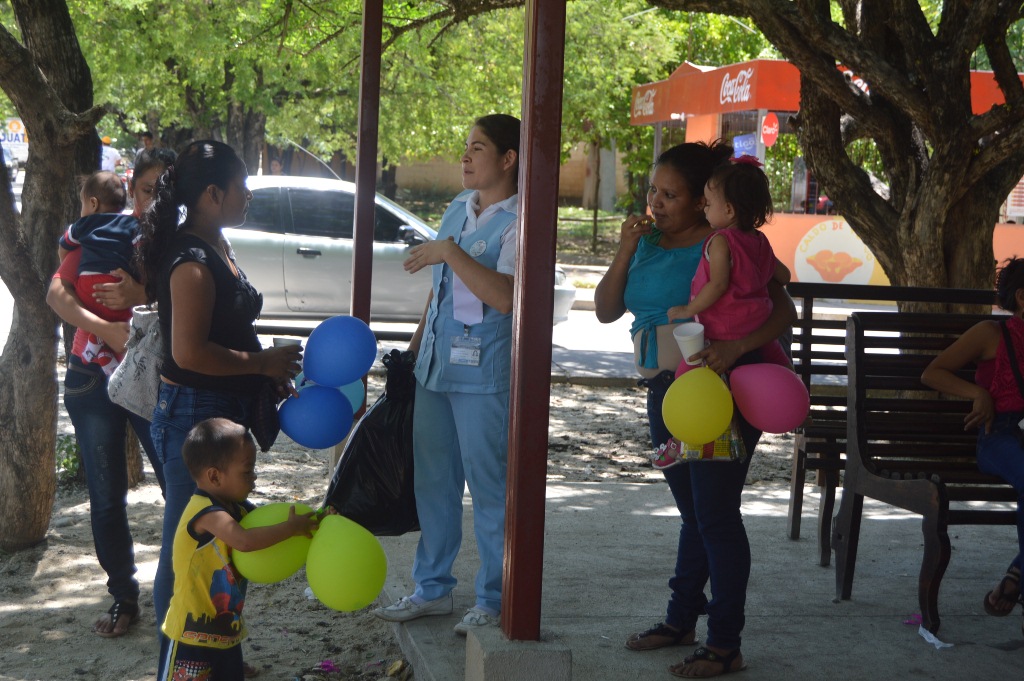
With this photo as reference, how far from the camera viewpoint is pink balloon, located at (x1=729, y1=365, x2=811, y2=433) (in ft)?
11.1

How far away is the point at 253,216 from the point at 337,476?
838cm

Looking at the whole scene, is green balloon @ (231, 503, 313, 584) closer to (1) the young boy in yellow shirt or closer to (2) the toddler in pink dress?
(1) the young boy in yellow shirt

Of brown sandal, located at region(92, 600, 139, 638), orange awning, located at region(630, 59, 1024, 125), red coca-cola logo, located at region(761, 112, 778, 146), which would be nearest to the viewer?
brown sandal, located at region(92, 600, 139, 638)

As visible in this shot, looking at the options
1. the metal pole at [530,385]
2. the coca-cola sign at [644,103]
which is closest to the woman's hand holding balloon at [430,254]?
the metal pole at [530,385]

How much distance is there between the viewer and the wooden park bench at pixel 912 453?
3.97m

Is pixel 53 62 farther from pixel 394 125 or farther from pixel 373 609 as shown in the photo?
pixel 394 125

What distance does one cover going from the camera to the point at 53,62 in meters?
5.63

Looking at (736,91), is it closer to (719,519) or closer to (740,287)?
(740,287)

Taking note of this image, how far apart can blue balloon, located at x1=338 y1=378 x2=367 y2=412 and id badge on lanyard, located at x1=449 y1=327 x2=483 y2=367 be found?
2.40 ft

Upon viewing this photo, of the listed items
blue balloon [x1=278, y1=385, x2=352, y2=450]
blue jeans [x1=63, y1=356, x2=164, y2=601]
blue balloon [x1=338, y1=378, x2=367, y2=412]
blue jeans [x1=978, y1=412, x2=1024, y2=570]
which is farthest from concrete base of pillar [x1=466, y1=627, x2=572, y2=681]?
blue jeans [x1=978, y1=412, x2=1024, y2=570]

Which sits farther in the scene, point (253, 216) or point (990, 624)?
point (253, 216)

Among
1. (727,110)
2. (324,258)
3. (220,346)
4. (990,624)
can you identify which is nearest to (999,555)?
(990,624)

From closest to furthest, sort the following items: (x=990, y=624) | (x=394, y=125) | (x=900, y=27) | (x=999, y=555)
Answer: (x=990, y=624)
(x=999, y=555)
(x=900, y=27)
(x=394, y=125)

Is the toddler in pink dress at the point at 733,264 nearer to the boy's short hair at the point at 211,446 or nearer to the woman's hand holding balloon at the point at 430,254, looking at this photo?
the woman's hand holding balloon at the point at 430,254
